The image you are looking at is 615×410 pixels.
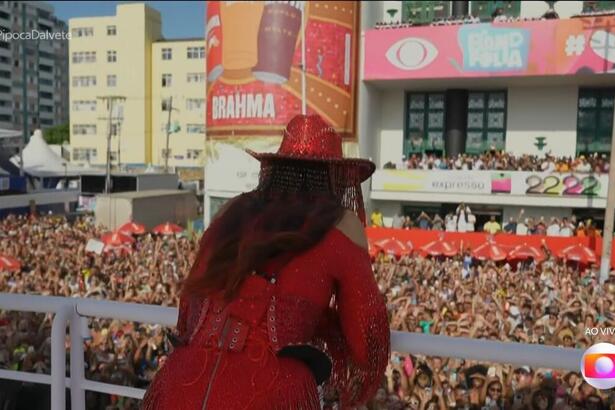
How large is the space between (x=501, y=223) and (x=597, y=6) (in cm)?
872

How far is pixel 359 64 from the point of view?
24.3m

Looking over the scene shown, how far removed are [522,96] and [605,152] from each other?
3773 mm

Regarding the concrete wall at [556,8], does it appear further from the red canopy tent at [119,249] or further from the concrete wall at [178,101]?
the concrete wall at [178,101]

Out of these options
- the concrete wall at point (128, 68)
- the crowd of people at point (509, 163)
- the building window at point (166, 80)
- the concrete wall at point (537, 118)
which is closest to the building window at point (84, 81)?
the concrete wall at point (128, 68)

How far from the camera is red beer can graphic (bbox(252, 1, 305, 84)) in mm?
23375

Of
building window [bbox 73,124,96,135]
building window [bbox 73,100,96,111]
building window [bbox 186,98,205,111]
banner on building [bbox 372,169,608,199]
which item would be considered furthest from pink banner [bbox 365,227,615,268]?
building window [bbox 73,100,96,111]

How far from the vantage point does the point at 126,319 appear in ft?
6.89

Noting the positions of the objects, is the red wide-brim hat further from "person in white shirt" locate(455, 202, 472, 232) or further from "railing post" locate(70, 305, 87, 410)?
"person in white shirt" locate(455, 202, 472, 232)

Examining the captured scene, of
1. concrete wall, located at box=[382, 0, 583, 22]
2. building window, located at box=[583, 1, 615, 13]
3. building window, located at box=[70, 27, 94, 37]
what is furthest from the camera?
building window, located at box=[70, 27, 94, 37]

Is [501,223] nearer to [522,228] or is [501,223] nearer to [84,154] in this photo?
[522,228]

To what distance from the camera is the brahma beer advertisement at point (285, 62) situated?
23.4m

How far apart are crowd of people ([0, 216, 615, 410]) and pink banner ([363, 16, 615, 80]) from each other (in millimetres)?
9119

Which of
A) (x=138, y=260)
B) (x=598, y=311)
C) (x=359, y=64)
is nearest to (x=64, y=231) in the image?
(x=138, y=260)

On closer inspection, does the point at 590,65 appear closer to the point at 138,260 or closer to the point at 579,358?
the point at 138,260
